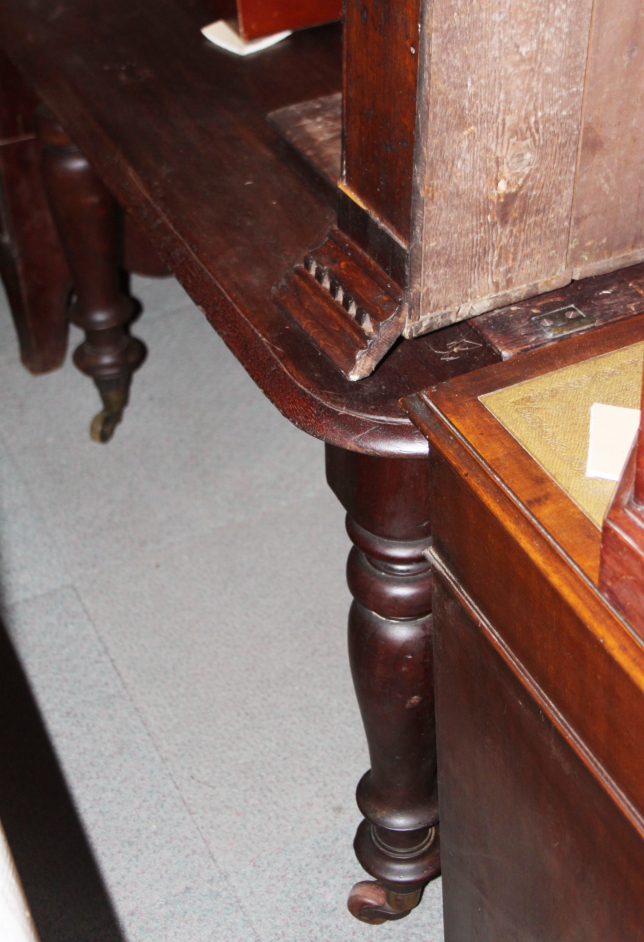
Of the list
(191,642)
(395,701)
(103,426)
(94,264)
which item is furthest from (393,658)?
(103,426)

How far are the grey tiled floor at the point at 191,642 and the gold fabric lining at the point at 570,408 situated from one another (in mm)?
885

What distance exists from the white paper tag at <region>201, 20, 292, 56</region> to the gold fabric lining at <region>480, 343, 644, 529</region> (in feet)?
2.53

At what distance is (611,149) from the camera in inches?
32.3

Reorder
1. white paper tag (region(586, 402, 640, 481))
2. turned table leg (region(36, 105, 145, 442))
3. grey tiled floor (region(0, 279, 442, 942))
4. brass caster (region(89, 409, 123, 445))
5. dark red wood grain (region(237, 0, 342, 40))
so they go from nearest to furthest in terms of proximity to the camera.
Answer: white paper tag (region(586, 402, 640, 481)), dark red wood grain (region(237, 0, 342, 40)), grey tiled floor (region(0, 279, 442, 942)), turned table leg (region(36, 105, 145, 442)), brass caster (region(89, 409, 123, 445))

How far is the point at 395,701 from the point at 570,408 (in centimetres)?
45

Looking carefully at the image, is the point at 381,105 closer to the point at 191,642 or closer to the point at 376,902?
the point at 376,902

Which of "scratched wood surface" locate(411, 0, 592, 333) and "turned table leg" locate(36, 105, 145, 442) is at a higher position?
"scratched wood surface" locate(411, 0, 592, 333)

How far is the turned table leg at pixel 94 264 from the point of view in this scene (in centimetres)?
170

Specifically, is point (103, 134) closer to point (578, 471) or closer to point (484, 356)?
point (484, 356)

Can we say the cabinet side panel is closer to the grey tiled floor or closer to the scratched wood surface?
the scratched wood surface

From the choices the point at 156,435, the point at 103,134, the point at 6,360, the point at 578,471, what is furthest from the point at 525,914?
the point at 6,360

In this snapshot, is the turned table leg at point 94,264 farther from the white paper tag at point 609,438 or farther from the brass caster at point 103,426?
the white paper tag at point 609,438

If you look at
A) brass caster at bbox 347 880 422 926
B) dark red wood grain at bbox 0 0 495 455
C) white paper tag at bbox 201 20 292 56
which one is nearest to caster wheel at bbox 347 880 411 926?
brass caster at bbox 347 880 422 926

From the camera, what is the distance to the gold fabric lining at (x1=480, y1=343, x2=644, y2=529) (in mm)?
675
